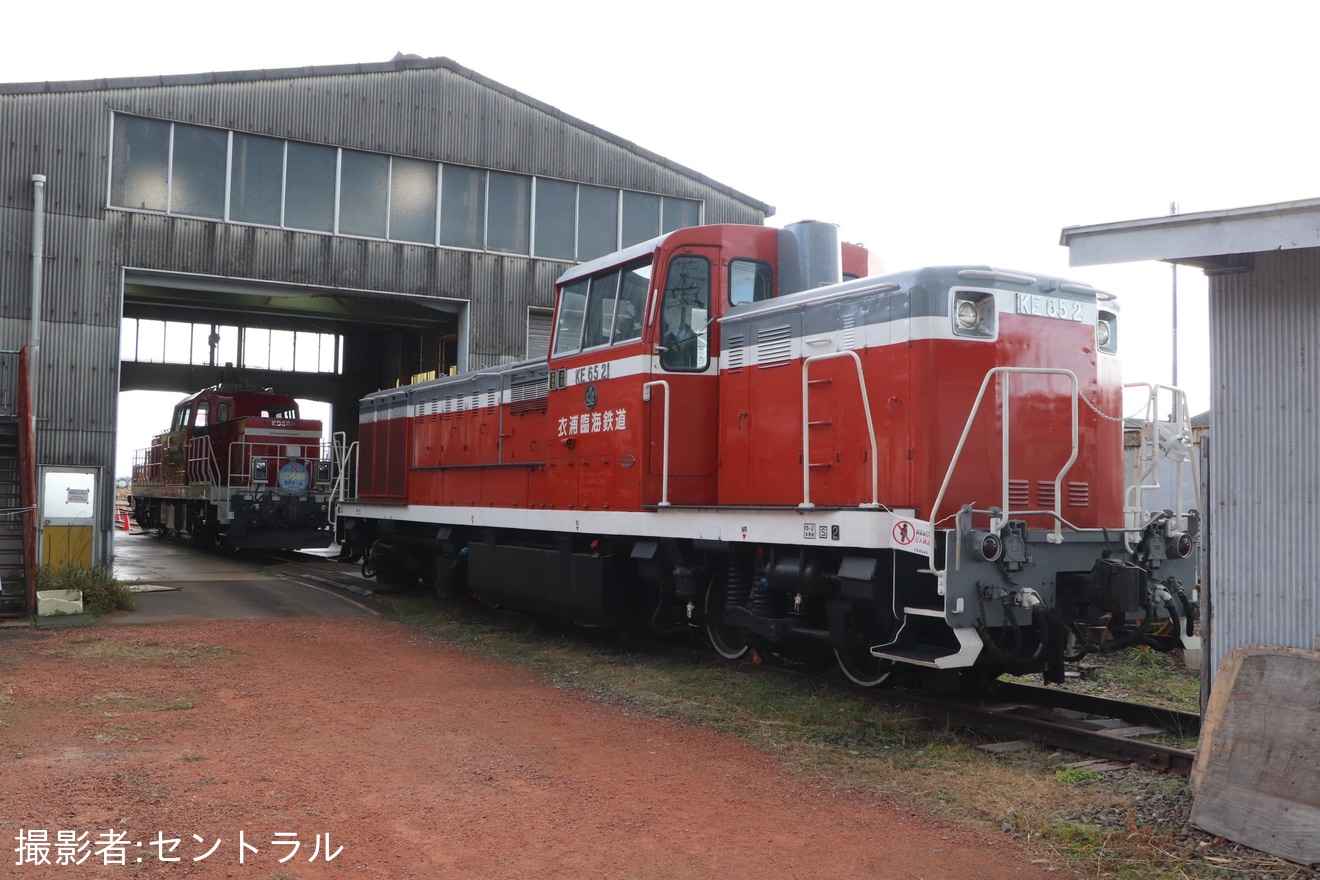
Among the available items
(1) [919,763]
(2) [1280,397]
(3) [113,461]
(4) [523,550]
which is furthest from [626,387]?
(3) [113,461]

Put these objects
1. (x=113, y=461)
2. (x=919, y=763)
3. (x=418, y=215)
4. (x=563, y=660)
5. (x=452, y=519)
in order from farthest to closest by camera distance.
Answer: (x=418, y=215) → (x=113, y=461) → (x=452, y=519) → (x=563, y=660) → (x=919, y=763)

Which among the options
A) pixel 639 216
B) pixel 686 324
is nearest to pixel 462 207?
pixel 639 216

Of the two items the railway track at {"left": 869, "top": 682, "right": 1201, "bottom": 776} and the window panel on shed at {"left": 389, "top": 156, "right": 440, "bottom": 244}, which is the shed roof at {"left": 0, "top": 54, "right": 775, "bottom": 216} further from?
the railway track at {"left": 869, "top": 682, "right": 1201, "bottom": 776}

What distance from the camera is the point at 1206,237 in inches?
205

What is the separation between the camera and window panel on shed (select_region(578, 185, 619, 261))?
19453 millimetres

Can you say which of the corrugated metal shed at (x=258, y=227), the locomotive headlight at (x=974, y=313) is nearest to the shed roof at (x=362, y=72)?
the corrugated metal shed at (x=258, y=227)

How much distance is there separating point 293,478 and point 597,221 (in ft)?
29.3

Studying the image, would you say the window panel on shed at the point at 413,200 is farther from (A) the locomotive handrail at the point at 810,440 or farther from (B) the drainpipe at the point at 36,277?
(A) the locomotive handrail at the point at 810,440

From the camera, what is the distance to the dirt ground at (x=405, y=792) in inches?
187

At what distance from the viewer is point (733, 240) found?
914 centimetres

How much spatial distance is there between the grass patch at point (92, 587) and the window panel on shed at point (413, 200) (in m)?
7.24

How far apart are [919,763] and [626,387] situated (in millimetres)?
4258

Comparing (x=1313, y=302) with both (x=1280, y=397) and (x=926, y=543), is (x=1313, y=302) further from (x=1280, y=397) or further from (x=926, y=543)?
(x=926, y=543)

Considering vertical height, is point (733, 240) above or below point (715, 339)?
above
